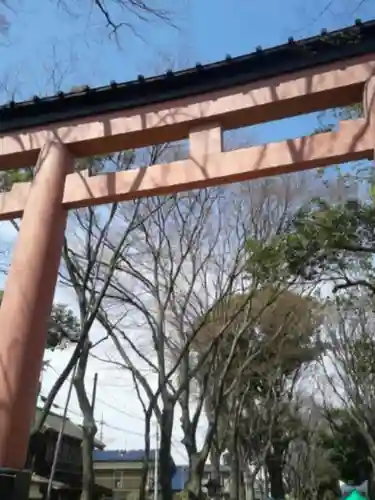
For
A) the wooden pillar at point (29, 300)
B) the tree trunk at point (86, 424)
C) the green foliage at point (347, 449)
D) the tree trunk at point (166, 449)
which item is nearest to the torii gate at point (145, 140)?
the wooden pillar at point (29, 300)

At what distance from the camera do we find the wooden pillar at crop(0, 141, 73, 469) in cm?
506

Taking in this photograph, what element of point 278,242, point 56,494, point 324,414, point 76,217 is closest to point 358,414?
point 324,414

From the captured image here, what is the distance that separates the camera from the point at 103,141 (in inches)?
249

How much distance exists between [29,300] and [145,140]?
2.21 meters

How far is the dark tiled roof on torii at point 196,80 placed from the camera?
18.5ft

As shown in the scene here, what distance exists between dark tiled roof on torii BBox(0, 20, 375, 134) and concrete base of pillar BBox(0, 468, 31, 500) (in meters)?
3.75

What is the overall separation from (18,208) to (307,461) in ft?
92.3

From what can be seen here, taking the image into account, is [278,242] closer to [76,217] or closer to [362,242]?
[362,242]

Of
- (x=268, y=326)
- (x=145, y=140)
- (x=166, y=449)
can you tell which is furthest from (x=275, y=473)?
(x=145, y=140)

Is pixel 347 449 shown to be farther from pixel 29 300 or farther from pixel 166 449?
pixel 29 300

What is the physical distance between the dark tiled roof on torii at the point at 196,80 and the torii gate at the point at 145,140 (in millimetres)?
11

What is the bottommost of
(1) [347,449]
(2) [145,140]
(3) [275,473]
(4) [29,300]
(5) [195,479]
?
(5) [195,479]

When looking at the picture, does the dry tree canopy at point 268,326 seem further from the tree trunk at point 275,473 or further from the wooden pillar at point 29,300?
the tree trunk at point 275,473

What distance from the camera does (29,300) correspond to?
542cm
